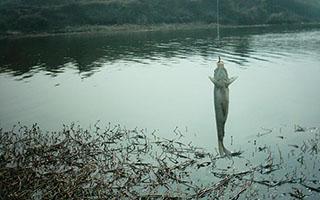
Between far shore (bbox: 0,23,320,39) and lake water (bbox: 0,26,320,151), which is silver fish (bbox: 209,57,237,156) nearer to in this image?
lake water (bbox: 0,26,320,151)

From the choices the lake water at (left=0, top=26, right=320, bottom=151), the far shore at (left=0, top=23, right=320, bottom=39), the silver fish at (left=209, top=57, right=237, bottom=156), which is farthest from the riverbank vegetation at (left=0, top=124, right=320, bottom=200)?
the far shore at (left=0, top=23, right=320, bottom=39)

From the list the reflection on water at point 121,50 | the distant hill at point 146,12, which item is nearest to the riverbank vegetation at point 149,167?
the reflection on water at point 121,50

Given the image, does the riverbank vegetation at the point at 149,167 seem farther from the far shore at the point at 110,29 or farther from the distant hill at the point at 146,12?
the distant hill at the point at 146,12

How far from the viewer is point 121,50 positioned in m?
50.4

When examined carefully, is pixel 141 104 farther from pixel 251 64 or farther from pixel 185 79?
pixel 251 64

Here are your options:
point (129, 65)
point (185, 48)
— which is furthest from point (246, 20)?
point (129, 65)

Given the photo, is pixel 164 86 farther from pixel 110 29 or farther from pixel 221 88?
pixel 110 29

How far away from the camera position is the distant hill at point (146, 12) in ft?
249

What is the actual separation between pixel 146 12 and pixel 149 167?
7312 cm

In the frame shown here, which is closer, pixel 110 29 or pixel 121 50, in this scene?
pixel 121 50

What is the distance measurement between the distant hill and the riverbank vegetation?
6168 centimetres

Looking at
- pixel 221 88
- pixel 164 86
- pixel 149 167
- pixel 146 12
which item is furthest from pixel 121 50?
pixel 221 88

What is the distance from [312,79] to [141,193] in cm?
2064

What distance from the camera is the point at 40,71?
118 feet
